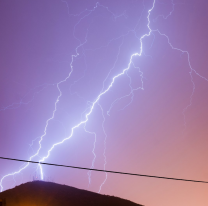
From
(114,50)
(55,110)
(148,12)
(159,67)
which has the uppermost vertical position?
(148,12)

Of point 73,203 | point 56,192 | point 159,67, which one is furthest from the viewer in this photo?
point 159,67

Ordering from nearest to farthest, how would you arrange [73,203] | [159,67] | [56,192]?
1. [73,203]
2. [56,192]
3. [159,67]

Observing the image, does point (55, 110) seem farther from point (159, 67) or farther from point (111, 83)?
point (159, 67)

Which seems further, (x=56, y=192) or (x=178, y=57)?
(x=178, y=57)

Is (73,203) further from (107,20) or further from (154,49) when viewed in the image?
(107,20)

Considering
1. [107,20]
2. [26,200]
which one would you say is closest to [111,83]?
[107,20]

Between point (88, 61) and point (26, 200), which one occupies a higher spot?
point (88, 61)

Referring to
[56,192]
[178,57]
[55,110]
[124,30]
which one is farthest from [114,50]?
[56,192]
